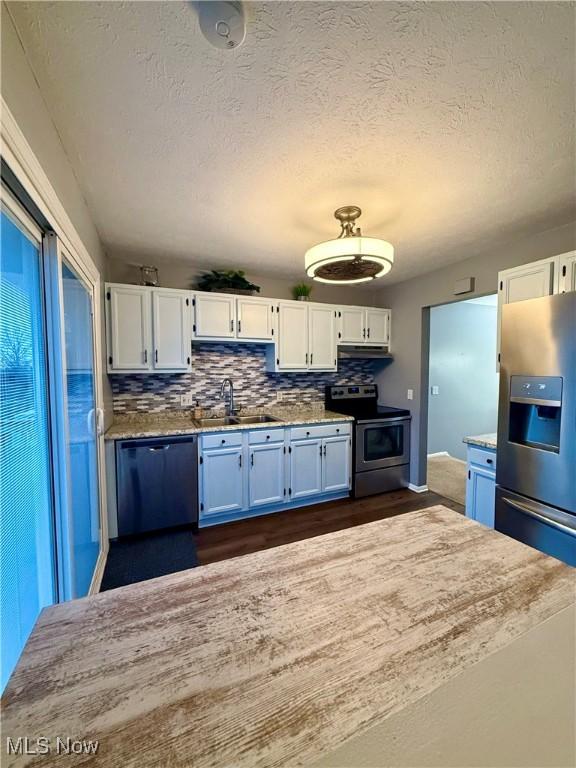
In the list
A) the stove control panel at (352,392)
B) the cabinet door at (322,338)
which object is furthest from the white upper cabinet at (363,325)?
the stove control panel at (352,392)

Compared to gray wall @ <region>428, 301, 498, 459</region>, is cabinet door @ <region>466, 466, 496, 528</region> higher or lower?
lower

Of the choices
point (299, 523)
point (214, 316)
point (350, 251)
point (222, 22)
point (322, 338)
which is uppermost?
point (222, 22)

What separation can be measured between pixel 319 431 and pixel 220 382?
3.93ft

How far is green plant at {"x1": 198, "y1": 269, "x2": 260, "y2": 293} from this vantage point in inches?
122

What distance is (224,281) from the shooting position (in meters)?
3.11

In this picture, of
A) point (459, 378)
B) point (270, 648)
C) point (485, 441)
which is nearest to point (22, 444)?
point (270, 648)

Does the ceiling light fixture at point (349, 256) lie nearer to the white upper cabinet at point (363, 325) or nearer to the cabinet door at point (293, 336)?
the cabinet door at point (293, 336)

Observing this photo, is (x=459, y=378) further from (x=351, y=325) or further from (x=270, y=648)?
(x=270, y=648)

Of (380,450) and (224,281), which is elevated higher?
(224,281)

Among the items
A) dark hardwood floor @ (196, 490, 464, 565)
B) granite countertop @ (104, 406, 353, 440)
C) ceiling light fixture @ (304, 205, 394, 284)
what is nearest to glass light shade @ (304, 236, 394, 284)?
ceiling light fixture @ (304, 205, 394, 284)

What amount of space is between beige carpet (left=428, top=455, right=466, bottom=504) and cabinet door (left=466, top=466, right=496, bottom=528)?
110cm

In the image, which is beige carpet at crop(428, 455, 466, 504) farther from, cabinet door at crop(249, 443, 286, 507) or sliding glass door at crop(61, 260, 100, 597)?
sliding glass door at crop(61, 260, 100, 597)

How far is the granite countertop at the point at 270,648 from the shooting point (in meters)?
0.45

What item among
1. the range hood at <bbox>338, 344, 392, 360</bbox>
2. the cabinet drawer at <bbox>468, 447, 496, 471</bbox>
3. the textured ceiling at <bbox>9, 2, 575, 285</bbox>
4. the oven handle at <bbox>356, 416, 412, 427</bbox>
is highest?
the textured ceiling at <bbox>9, 2, 575, 285</bbox>
